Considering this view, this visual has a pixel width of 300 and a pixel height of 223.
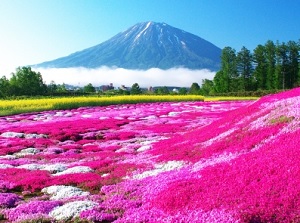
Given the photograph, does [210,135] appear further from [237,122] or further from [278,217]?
[278,217]

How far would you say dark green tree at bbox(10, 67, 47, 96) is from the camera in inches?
5477

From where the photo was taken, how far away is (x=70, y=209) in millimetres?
12531

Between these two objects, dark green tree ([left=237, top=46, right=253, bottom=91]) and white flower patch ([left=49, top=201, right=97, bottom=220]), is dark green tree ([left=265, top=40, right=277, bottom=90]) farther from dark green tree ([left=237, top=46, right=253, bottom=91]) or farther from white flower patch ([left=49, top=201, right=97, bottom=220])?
white flower patch ([left=49, top=201, right=97, bottom=220])

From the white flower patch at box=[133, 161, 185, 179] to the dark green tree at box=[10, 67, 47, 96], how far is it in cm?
12336

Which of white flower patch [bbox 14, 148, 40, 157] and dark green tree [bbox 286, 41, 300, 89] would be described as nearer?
white flower patch [bbox 14, 148, 40, 157]

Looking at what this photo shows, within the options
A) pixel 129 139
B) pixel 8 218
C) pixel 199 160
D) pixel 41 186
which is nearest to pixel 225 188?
pixel 199 160

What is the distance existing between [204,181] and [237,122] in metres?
10.1

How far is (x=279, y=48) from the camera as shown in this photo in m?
152

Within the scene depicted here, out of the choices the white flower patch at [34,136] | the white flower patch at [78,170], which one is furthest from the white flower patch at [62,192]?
the white flower patch at [34,136]

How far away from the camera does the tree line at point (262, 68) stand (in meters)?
148

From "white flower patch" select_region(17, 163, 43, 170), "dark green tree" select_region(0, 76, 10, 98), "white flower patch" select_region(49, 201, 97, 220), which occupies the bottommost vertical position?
"white flower patch" select_region(17, 163, 43, 170)

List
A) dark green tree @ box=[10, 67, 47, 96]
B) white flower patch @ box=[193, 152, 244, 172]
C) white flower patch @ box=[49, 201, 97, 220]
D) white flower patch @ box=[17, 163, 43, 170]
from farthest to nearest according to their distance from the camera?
dark green tree @ box=[10, 67, 47, 96], white flower patch @ box=[17, 163, 43, 170], white flower patch @ box=[193, 152, 244, 172], white flower patch @ box=[49, 201, 97, 220]

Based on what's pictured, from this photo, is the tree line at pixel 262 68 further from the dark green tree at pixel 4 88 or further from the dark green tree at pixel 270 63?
the dark green tree at pixel 4 88

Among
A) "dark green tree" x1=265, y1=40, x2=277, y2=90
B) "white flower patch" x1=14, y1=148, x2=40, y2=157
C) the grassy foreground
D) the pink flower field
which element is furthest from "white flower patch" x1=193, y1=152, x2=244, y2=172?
"dark green tree" x1=265, y1=40, x2=277, y2=90
